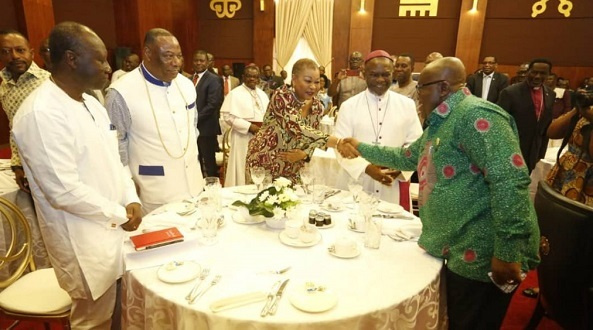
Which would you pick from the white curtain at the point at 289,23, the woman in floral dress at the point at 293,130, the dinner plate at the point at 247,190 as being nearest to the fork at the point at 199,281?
the dinner plate at the point at 247,190

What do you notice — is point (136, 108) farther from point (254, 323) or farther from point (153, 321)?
point (254, 323)

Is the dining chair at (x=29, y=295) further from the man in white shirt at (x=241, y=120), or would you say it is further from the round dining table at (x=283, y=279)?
the man in white shirt at (x=241, y=120)

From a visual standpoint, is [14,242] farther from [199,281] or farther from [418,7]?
[418,7]

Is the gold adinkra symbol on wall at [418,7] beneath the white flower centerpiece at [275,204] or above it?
above

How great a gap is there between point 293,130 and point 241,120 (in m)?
2.35

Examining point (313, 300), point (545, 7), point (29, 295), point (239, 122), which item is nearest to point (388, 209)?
point (313, 300)

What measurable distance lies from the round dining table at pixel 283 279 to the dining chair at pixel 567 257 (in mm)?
779

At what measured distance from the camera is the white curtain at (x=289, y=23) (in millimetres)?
12570

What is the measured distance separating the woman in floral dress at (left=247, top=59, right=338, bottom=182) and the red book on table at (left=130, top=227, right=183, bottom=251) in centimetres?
135

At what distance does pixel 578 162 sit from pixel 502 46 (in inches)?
390

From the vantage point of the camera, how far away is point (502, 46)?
1114 centimetres

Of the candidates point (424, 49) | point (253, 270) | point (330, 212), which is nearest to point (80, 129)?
point (253, 270)

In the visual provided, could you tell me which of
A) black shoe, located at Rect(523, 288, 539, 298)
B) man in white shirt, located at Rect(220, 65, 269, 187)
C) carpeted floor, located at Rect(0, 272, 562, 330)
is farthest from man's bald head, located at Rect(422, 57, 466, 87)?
man in white shirt, located at Rect(220, 65, 269, 187)

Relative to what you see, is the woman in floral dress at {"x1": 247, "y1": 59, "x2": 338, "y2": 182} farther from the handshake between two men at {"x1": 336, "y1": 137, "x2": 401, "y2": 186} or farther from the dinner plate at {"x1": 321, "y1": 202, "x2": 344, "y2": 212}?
the dinner plate at {"x1": 321, "y1": 202, "x2": 344, "y2": 212}
